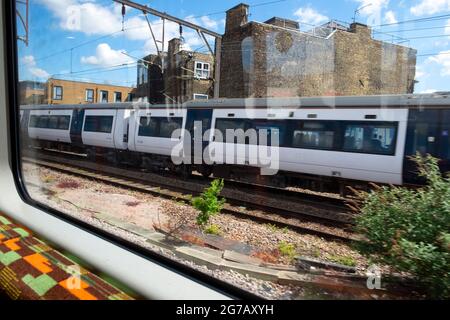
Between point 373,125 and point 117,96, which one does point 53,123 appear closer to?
point 117,96

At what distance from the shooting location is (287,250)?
8.40 ft

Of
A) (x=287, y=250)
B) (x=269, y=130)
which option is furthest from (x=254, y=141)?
(x=287, y=250)

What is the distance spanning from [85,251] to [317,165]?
4.61m

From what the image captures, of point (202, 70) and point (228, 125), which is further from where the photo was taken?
point (202, 70)

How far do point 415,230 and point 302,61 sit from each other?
405cm

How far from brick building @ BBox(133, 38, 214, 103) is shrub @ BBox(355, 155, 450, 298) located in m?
4.99

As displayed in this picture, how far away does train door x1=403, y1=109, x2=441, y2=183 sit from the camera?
412cm

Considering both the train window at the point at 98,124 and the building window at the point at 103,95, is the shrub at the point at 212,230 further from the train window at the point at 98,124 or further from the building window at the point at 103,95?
the train window at the point at 98,124

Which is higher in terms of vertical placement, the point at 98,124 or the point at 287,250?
the point at 98,124

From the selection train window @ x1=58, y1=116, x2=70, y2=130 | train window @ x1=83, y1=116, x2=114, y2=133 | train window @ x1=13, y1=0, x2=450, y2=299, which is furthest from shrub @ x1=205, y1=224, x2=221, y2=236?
train window @ x1=58, y1=116, x2=70, y2=130

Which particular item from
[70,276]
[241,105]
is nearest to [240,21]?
[241,105]

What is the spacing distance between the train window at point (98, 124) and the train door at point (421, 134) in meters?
7.14

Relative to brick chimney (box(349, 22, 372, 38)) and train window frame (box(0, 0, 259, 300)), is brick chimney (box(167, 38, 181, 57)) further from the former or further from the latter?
train window frame (box(0, 0, 259, 300))

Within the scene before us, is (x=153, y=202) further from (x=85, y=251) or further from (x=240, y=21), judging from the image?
(x=85, y=251)
